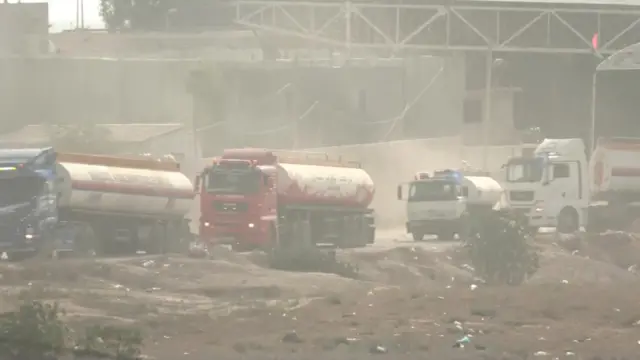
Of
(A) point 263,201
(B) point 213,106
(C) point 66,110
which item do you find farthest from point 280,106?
(A) point 263,201

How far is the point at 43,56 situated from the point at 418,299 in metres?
42.1

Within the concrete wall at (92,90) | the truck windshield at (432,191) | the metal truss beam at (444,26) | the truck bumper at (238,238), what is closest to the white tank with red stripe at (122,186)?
the truck bumper at (238,238)

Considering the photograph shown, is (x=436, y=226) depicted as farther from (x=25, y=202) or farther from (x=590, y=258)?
(x=25, y=202)

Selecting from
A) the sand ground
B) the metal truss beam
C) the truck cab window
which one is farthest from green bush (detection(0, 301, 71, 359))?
the metal truss beam

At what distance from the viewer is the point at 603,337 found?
758 inches

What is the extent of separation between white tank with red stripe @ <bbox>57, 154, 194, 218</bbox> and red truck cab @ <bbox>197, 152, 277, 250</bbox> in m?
0.85

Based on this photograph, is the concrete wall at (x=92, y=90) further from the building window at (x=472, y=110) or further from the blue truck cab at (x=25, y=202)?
the blue truck cab at (x=25, y=202)

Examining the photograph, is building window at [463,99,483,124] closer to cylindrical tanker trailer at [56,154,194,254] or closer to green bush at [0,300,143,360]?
cylindrical tanker trailer at [56,154,194,254]

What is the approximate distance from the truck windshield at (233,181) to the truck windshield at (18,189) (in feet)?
21.6

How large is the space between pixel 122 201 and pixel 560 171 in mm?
17517

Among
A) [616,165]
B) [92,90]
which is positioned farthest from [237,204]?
[92,90]

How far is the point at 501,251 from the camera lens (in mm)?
29938

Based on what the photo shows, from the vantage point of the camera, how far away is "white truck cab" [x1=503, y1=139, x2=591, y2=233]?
153 ft

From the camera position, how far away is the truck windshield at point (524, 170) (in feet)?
154
